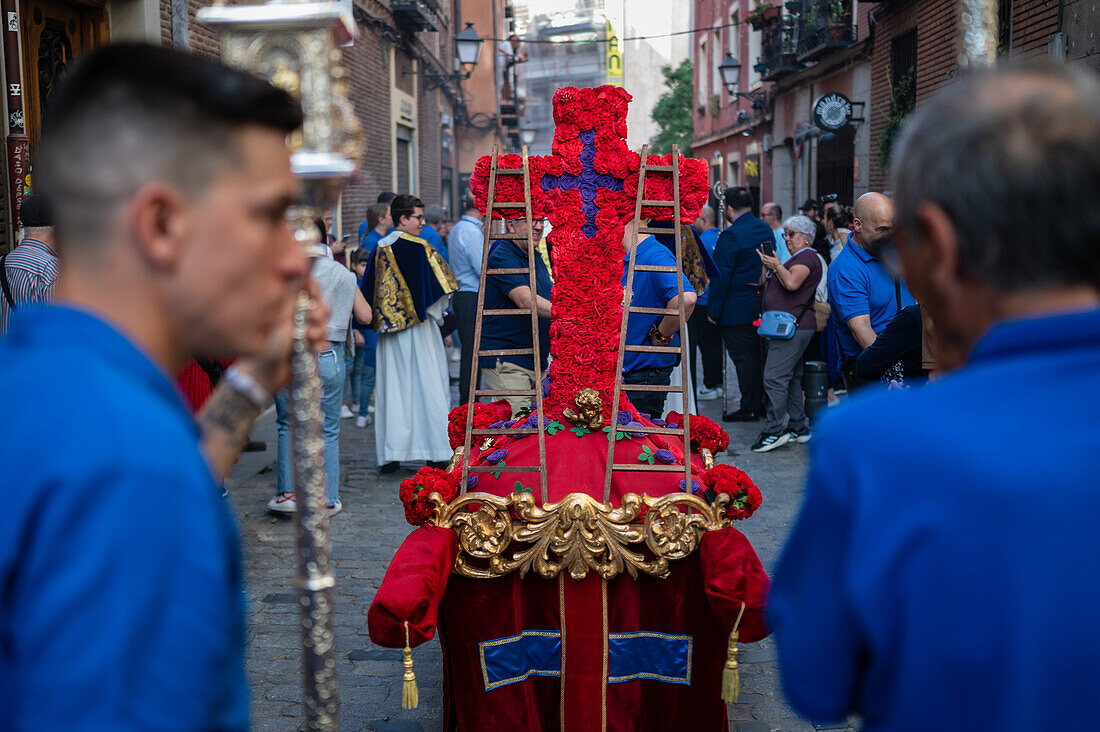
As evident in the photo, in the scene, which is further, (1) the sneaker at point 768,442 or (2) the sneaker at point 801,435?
(2) the sneaker at point 801,435

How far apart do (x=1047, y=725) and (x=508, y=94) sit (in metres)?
38.2

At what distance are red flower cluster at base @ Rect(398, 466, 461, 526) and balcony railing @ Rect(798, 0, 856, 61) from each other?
13671 mm

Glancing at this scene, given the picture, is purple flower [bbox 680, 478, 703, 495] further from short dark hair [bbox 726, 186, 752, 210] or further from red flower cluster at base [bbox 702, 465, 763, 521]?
short dark hair [bbox 726, 186, 752, 210]

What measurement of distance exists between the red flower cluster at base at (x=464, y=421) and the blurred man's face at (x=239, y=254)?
2.76 metres

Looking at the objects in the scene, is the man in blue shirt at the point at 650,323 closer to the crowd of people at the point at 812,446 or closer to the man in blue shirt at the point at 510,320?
the man in blue shirt at the point at 510,320

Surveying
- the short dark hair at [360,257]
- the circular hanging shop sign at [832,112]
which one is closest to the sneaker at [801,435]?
the short dark hair at [360,257]

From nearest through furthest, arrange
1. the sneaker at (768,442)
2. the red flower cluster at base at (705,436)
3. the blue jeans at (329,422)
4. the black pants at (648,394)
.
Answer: the red flower cluster at base at (705,436) < the black pants at (648,394) < the blue jeans at (329,422) < the sneaker at (768,442)

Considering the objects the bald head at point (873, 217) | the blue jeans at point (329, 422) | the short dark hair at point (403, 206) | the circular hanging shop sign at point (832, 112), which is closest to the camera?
the bald head at point (873, 217)

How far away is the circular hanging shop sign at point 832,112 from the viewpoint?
14883 millimetres

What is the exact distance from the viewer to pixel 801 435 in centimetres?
860

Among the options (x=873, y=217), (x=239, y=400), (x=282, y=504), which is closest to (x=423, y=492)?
(x=239, y=400)

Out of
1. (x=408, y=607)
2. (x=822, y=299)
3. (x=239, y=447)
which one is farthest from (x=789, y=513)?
(x=239, y=447)

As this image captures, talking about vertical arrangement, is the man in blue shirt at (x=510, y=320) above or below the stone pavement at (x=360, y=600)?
above

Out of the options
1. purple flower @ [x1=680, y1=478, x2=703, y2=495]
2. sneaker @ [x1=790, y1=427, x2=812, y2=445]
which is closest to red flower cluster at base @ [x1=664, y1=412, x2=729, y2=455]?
purple flower @ [x1=680, y1=478, x2=703, y2=495]
